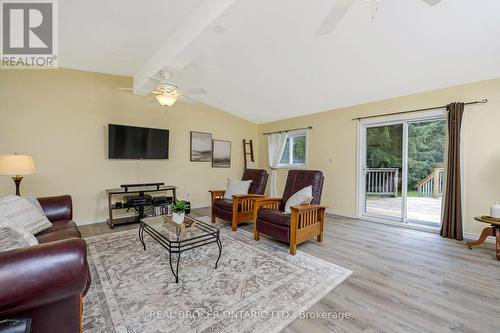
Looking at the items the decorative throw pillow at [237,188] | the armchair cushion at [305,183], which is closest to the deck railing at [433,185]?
the armchair cushion at [305,183]

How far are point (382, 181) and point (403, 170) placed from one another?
0.45 m

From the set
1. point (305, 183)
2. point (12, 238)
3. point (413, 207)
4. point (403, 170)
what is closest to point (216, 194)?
point (305, 183)

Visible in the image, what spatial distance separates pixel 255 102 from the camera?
5.18m

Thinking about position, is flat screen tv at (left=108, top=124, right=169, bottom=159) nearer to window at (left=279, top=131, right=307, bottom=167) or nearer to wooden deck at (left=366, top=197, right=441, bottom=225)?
window at (left=279, top=131, right=307, bottom=167)

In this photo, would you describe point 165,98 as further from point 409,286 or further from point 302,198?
point 409,286

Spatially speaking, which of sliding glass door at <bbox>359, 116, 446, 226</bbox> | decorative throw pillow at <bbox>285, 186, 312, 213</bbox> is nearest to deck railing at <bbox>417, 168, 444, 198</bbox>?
sliding glass door at <bbox>359, 116, 446, 226</bbox>

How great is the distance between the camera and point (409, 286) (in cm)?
209

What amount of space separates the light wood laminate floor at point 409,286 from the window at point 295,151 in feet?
8.61

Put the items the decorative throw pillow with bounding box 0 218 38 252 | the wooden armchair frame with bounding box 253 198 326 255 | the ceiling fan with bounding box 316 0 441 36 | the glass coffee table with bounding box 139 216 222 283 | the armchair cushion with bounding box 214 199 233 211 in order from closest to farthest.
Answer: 1. the decorative throw pillow with bounding box 0 218 38 252
2. the ceiling fan with bounding box 316 0 441 36
3. the glass coffee table with bounding box 139 216 222 283
4. the wooden armchair frame with bounding box 253 198 326 255
5. the armchair cushion with bounding box 214 199 233 211

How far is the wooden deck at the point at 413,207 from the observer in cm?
387

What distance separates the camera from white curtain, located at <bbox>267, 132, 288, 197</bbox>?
6.02m

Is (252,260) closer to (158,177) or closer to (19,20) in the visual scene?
(158,177)

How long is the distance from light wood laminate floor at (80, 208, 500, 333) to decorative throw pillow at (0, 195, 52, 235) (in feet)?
4.71

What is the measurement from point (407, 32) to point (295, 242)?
2.74 meters
